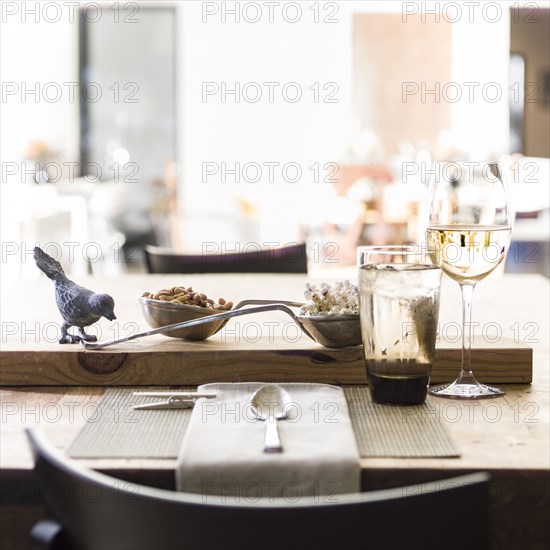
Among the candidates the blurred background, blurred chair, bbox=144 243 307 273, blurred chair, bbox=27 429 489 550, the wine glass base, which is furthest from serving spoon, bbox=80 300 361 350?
the blurred background

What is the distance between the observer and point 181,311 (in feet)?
3.37

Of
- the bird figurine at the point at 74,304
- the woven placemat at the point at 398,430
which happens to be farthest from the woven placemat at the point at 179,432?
the bird figurine at the point at 74,304

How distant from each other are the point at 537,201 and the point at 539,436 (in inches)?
222

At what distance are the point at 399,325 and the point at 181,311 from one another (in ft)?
0.91

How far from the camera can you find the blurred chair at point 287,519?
0.50 meters

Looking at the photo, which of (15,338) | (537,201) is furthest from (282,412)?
(537,201)

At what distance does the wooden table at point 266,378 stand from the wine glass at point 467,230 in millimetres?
52

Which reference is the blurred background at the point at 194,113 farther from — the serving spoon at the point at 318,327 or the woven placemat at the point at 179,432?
the woven placemat at the point at 179,432

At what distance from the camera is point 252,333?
1205 millimetres

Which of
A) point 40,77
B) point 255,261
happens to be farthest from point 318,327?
point 40,77

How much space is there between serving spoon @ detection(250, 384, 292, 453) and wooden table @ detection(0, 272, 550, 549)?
10 cm

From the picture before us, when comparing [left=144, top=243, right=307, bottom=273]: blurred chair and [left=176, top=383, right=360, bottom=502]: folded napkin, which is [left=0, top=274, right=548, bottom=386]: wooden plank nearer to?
[left=176, top=383, right=360, bottom=502]: folded napkin

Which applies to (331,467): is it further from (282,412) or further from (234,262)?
(234,262)

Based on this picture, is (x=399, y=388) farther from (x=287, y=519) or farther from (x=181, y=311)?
(x=287, y=519)
